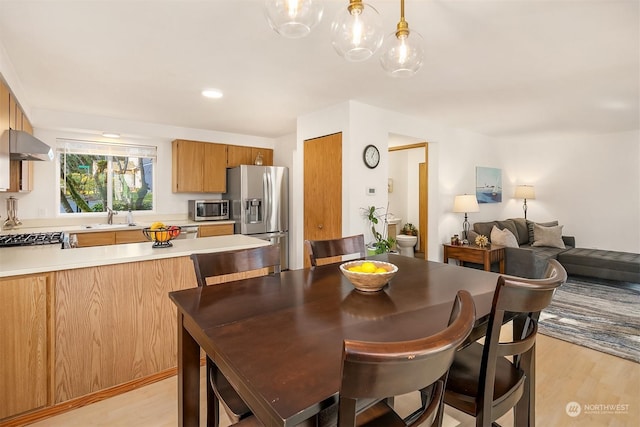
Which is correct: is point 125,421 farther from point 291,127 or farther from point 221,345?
point 291,127

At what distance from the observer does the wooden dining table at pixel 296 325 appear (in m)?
0.65

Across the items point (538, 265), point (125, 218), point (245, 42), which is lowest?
point (538, 265)

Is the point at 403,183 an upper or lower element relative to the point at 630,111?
lower

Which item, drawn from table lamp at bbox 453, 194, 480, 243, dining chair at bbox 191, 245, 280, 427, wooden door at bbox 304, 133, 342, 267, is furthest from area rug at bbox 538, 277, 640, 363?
dining chair at bbox 191, 245, 280, 427

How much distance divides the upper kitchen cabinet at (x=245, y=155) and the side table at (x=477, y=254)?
329cm

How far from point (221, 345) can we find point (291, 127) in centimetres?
417

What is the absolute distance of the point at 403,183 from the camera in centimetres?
688

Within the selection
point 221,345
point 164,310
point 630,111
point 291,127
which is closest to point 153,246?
point 164,310

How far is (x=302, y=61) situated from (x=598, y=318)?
3.73 meters

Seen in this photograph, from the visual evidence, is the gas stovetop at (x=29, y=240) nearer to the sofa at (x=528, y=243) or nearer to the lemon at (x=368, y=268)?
the lemon at (x=368, y=268)

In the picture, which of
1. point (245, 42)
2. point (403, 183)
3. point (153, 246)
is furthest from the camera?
point (403, 183)

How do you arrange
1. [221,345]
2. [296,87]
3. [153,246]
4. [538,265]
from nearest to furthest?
1. [221,345]
2. [153,246]
3. [296,87]
4. [538,265]

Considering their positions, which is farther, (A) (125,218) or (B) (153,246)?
(A) (125,218)

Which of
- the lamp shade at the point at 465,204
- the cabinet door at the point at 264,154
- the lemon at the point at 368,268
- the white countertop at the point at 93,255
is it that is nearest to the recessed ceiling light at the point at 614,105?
the lamp shade at the point at 465,204
